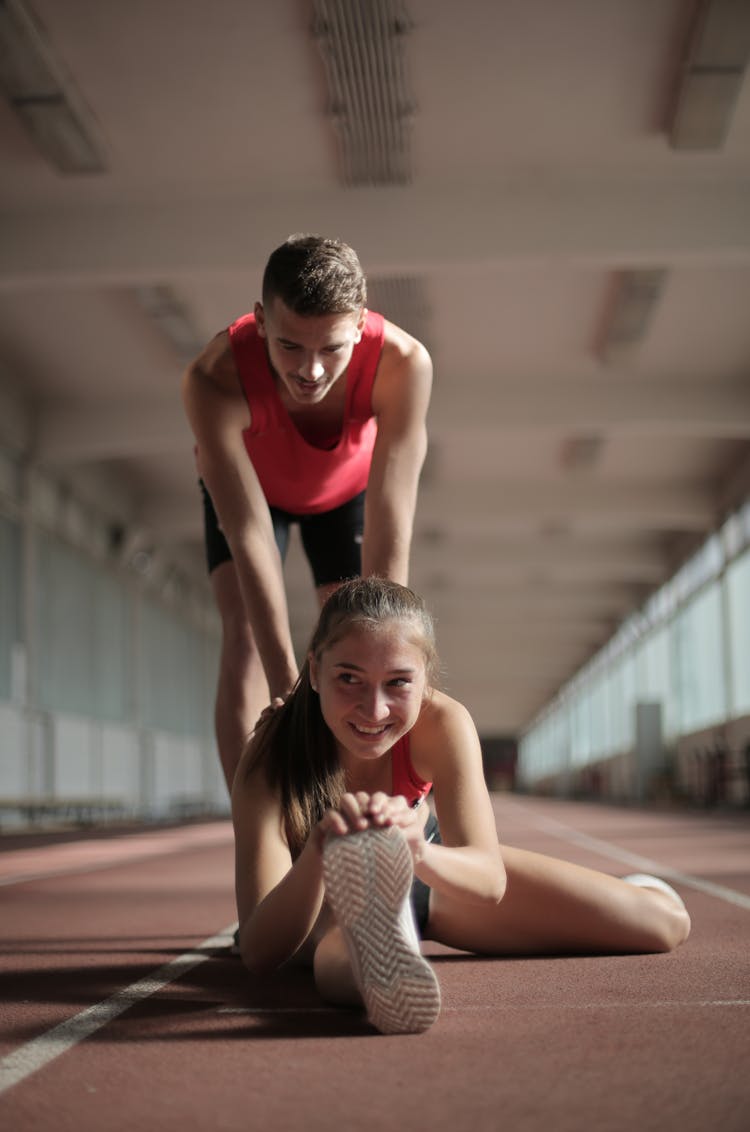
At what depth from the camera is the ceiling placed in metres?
8.91

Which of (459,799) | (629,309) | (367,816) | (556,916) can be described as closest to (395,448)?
(459,799)

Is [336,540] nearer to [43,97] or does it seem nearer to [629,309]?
[43,97]

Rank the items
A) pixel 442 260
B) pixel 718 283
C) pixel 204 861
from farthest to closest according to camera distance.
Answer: pixel 718 283 < pixel 442 260 < pixel 204 861

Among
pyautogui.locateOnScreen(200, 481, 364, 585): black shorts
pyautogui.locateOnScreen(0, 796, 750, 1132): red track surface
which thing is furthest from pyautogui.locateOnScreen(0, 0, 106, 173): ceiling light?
pyautogui.locateOnScreen(0, 796, 750, 1132): red track surface

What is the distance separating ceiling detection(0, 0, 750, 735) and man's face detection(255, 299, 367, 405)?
20.9 ft

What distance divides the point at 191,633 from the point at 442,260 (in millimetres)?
18816

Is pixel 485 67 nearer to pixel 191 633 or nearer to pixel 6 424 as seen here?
pixel 6 424

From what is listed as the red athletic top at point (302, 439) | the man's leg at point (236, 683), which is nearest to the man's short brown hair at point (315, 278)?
the red athletic top at point (302, 439)

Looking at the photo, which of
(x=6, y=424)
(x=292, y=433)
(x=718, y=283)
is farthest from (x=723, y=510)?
(x=292, y=433)

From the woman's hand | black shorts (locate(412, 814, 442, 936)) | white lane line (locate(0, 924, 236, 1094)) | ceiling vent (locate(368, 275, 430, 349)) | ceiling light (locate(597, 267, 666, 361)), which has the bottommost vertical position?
white lane line (locate(0, 924, 236, 1094))

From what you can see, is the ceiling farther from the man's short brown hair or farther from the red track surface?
the red track surface

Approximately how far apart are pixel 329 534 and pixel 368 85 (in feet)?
21.2

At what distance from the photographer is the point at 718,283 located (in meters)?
13.8

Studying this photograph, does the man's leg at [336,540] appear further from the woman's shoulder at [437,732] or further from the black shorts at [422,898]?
the woman's shoulder at [437,732]
